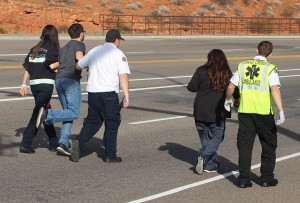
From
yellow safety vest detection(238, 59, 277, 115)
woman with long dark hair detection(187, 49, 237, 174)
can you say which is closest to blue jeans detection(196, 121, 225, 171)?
woman with long dark hair detection(187, 49, 237, 174)

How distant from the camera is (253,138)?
1008 centimetres

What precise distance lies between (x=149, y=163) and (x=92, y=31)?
4478cm

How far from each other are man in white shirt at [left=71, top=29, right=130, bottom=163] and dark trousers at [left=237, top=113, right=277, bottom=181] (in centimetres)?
187

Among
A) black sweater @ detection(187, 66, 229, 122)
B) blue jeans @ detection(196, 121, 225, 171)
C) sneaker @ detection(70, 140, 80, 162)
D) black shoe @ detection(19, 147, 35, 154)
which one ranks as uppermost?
black sweater @ detection(187, 66, 229, 122)

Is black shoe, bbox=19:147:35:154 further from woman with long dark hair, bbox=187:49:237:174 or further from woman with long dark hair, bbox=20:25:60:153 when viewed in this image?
woman with long dark hair, bbox=187:49:237:174

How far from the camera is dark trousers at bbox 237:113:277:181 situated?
999 centimetres

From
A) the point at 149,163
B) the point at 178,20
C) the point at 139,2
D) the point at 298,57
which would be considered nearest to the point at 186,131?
the point at 149,163

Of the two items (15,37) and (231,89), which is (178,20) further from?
(231,89)

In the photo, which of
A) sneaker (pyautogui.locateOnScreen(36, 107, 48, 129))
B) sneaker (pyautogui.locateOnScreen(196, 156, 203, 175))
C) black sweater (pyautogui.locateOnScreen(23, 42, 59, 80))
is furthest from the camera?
sneaker (pyautogui.locateOnScreen(36, 107, 48, 129))

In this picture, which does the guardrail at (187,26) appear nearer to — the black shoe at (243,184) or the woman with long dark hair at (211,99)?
the woman with long dark hair at (211,99)

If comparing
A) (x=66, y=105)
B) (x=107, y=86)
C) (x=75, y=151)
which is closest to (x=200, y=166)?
(x=107, y=86)

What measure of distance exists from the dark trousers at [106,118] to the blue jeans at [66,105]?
412mm

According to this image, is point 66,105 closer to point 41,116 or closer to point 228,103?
point 41,116

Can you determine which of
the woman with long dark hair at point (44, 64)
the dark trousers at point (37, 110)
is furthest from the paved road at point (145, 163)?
the woman with long dark hair at point (44, 64)
